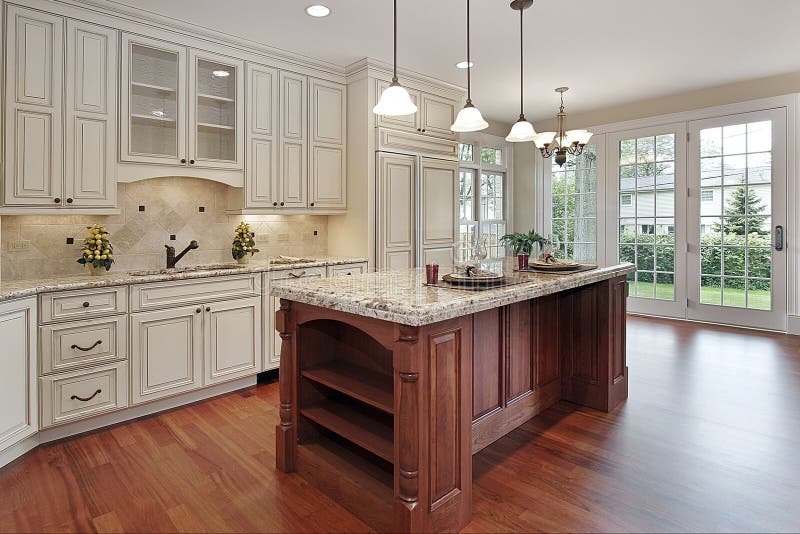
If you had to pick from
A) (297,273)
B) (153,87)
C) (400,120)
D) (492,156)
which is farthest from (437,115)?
(153,87)

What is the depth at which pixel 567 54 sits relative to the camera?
429 centimetres

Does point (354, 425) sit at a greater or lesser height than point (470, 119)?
lesser

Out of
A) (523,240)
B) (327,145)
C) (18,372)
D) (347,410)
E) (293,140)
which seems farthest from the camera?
(523,240)

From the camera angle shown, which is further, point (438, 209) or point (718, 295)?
point (718, 295)

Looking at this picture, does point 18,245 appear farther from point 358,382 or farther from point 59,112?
point 358,382

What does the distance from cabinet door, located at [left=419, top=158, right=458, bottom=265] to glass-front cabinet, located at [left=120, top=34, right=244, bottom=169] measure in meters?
1.83

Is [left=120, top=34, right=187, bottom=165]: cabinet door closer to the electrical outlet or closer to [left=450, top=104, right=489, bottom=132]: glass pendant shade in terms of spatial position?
the electrical outlet

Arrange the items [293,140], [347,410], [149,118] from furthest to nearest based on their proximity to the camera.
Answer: [293,140], [149,118], [347,410]

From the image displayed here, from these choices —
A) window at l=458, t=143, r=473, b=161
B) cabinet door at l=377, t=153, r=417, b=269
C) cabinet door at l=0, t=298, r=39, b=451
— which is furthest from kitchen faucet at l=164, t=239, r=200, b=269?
window at l=458, t=143, r=473, b=161

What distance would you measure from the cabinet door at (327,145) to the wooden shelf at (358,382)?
2.26 m

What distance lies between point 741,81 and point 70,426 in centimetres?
687

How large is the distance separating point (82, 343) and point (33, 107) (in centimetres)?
143

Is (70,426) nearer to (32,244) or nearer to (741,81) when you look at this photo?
(32,244)

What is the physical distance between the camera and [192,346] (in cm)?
327
